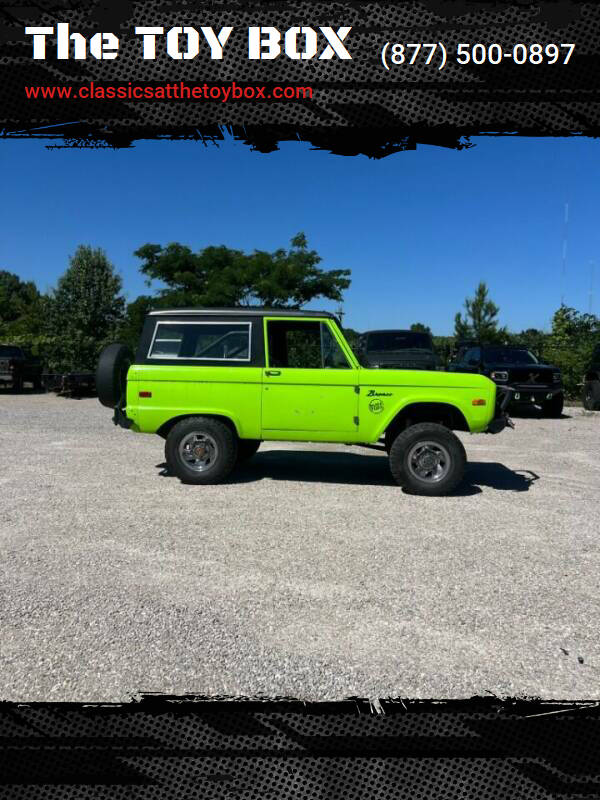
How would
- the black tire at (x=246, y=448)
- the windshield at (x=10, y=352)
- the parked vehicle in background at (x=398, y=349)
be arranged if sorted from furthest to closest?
the windshield at (x=10, y=352), the parked vehicle in background at (x=398, y=349), the black tire at (x=246, y=448)

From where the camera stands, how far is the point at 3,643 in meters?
2.86

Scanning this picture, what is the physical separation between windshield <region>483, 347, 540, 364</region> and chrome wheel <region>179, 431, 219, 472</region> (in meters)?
10.2

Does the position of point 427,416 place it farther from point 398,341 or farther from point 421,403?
point 398,341

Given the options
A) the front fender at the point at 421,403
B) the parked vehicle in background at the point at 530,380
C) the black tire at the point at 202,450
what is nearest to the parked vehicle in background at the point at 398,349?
the parked vehicle in background at the point at 530,380

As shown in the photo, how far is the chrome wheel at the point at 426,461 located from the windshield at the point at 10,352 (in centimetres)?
1829

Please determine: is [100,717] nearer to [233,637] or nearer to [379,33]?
[233,637]

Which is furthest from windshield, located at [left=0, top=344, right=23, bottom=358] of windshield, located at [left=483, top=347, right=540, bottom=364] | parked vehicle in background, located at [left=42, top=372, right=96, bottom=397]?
windshield, located at [left=483, top=347, right=540, bottom=364]

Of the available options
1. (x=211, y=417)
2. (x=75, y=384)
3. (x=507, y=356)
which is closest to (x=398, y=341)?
(x=507, y=356)

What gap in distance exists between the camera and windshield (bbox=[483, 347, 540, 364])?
1480cm

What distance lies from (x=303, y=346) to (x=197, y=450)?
5.97 feet

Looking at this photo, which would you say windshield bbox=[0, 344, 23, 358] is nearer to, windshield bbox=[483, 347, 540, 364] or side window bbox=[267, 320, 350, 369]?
windshield bbox=[483, 347, 540, 364]

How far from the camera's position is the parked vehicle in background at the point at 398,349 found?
13.1 m

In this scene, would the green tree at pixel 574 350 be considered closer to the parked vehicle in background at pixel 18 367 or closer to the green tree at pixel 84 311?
the green tree at pixel 84 311

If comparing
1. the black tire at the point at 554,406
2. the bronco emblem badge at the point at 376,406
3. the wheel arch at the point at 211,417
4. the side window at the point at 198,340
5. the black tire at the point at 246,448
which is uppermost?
the side window at the point at 198,340
